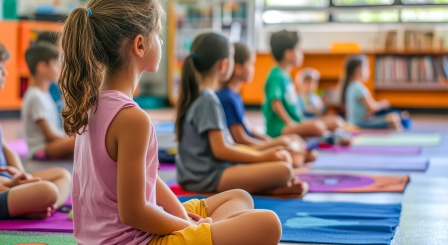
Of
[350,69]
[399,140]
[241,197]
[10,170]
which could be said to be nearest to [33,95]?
[10,170]

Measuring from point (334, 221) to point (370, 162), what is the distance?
5.30 ft

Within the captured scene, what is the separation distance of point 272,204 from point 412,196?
0.60 m

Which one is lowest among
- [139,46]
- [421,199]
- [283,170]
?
[421,199]

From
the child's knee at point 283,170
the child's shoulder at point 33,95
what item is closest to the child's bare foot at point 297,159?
the child's knee at point 283,170

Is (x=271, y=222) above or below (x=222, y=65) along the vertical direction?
below

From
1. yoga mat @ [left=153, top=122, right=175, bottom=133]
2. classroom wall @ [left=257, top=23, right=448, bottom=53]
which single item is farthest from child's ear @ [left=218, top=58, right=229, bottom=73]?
classroom wall @ [left=257, top=23, right=448, bottom=53]

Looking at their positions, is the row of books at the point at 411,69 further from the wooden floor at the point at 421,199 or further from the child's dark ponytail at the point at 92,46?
the child's dark ponytail at the point at 92,46

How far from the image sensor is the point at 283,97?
3.95 meters

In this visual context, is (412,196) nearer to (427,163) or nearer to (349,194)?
(349,194)

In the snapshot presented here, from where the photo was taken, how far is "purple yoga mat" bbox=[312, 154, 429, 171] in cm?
333

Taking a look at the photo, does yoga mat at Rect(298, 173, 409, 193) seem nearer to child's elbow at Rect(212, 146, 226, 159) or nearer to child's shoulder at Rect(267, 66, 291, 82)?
child's elbow at Rect(212, 146, 226, 159)

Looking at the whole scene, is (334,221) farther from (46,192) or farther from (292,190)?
(46,192)

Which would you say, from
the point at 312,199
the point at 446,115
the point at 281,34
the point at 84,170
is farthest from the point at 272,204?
the point at 446,115

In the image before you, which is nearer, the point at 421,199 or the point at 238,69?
the point at 421,199
